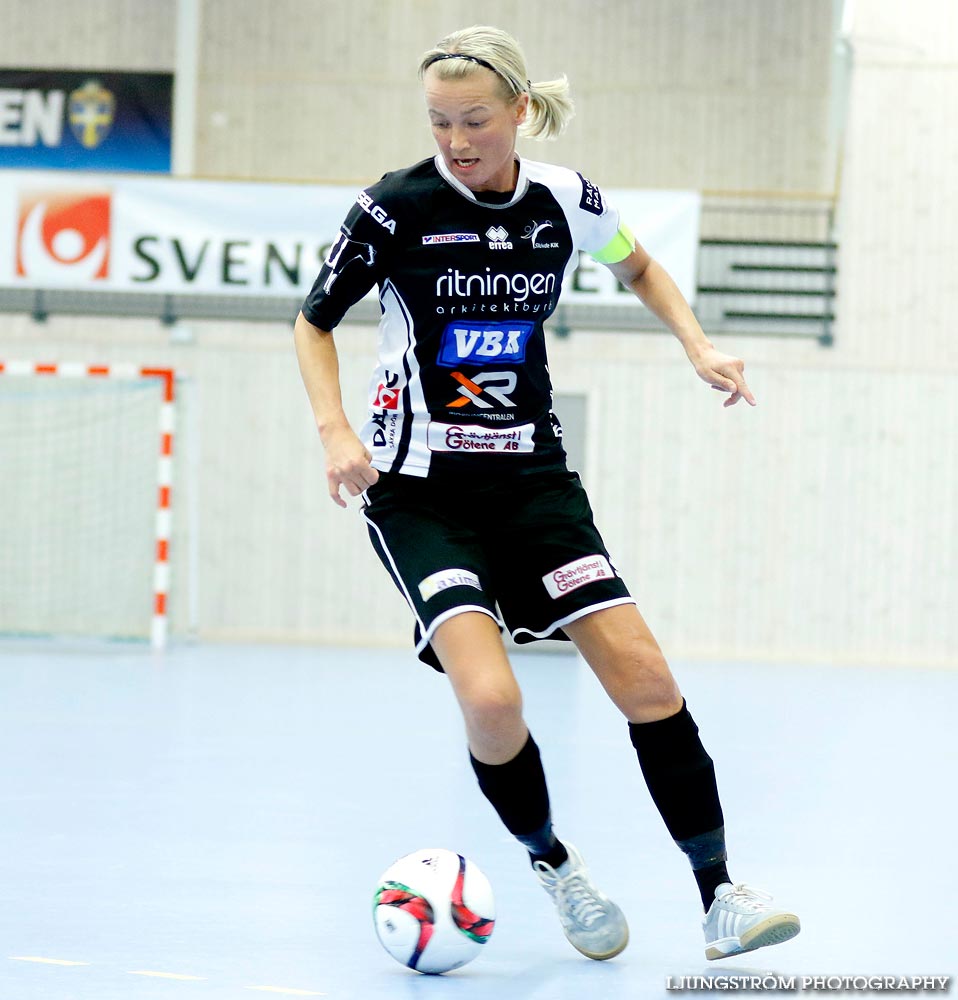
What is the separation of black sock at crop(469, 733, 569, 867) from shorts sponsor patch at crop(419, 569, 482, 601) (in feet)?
1.14

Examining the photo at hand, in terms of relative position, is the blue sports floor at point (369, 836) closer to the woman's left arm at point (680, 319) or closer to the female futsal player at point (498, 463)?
the female futsal player at point (498, 463)

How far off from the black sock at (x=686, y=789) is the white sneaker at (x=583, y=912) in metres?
0.19

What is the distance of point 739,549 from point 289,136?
6.48 meters

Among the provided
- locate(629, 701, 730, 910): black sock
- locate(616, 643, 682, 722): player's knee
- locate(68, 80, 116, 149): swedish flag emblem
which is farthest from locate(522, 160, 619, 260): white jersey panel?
locate(68, 80, 116, 149): swedish flag emblem

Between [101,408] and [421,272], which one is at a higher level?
[421,272]

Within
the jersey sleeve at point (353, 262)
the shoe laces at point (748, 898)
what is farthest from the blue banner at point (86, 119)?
the shoe laces at point (748, 898)

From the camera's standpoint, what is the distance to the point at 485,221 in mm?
3043

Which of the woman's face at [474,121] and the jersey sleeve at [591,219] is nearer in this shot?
the woman's face at [474,121]

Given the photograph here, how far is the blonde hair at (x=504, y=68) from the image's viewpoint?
2.86 m

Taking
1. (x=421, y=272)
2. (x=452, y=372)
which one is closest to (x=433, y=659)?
(x=452, y=372)

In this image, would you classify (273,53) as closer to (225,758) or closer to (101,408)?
(101,408)

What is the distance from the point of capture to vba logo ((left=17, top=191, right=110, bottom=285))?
12.5 m

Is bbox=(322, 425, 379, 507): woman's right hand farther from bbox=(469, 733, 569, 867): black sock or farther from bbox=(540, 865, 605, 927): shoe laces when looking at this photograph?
bbox=(540, 865, 605, 927): shoe laces

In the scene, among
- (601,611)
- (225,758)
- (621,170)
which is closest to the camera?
(601,611)
